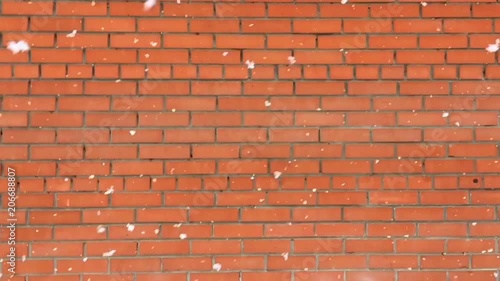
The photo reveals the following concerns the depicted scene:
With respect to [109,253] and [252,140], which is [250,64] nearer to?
[252,140]

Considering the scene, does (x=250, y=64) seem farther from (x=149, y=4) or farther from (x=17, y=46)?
(x=17, y=46)

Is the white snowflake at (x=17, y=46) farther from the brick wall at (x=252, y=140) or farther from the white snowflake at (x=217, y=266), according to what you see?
the white snowflake at (x=217, y=266)

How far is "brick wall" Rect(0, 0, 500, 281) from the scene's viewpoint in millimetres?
2121

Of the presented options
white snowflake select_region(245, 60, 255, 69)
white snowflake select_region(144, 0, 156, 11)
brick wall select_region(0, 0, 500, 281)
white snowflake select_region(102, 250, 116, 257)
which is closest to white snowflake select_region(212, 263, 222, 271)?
brick wall select_region(0, 0, 500, 281)

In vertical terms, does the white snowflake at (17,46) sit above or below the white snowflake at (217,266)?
above

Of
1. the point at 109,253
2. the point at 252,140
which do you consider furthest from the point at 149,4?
the point at 109,253

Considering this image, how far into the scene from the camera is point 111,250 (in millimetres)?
2123

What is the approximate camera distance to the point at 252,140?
216 centimetres

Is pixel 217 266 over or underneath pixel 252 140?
underneath

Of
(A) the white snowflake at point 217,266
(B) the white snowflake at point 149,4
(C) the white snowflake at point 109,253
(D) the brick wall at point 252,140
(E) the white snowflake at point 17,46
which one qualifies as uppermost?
(B) the white snowflake at point 149,4

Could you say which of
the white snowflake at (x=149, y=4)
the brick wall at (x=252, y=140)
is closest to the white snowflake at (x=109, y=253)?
the brick wall at (x=252, y=140)

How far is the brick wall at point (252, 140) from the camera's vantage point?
2.12 metres

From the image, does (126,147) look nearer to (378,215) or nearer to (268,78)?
(268,78)

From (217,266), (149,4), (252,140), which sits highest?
(149,4)
